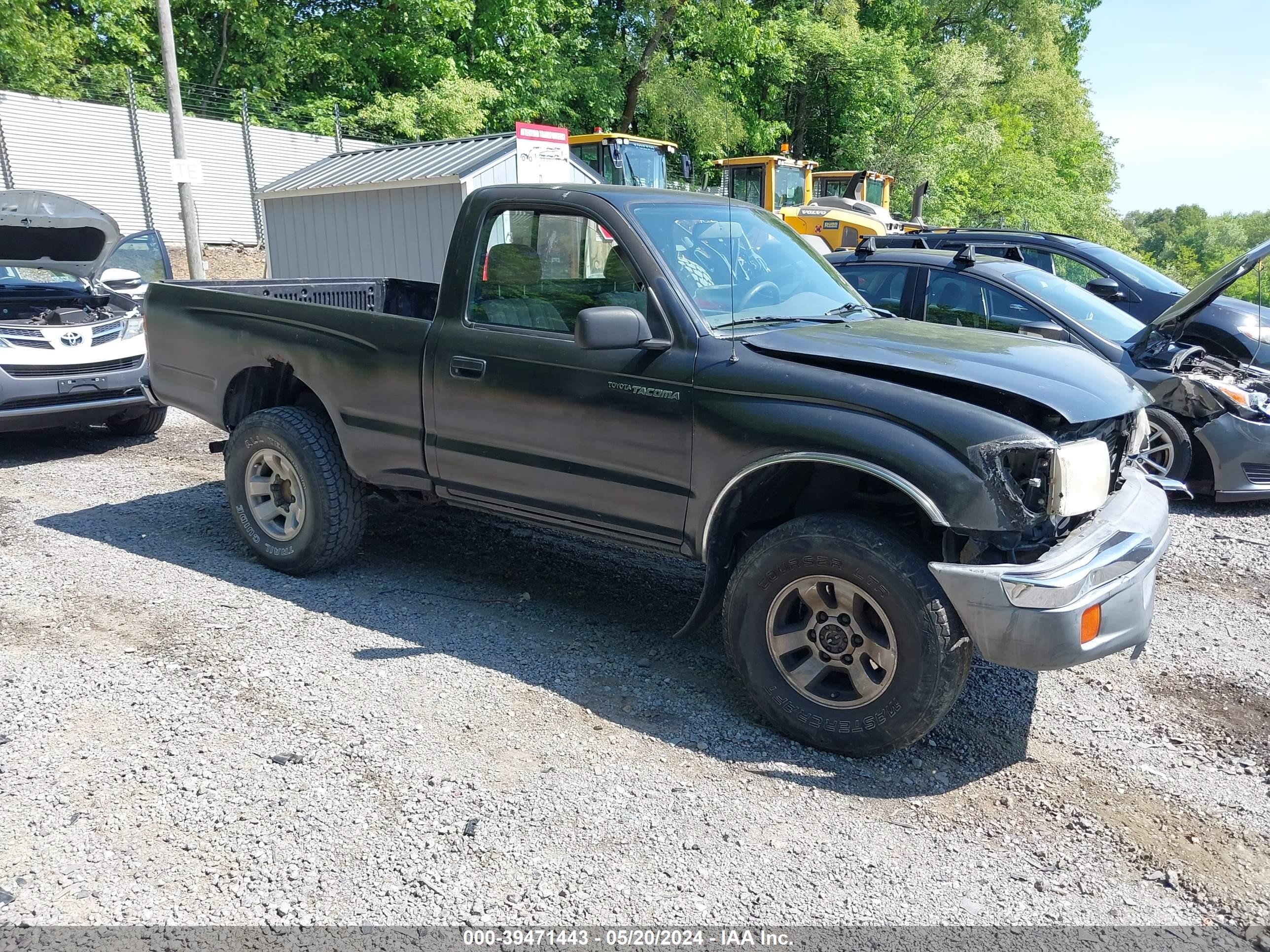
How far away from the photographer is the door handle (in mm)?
4258

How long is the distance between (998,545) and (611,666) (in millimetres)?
1748

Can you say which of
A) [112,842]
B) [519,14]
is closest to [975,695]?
[112,842]

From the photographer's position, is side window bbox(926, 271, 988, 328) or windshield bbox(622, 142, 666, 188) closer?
side window bbox(926, 271, 988, 328)

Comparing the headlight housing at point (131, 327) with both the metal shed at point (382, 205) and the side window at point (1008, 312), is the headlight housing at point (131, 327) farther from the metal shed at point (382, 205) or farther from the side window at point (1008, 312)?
the side window at point (1008, 312)

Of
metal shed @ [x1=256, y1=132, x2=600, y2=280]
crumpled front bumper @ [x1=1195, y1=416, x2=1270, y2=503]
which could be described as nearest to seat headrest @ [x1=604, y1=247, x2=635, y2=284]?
crumpled front bumper @ [x1=1195, y1=416, x2=1270, y2=503]

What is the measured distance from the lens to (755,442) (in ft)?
11.6

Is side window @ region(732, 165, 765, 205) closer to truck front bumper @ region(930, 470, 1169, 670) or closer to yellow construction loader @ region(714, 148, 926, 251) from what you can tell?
yellow construction loader @ region(714, 148, 926, 251)

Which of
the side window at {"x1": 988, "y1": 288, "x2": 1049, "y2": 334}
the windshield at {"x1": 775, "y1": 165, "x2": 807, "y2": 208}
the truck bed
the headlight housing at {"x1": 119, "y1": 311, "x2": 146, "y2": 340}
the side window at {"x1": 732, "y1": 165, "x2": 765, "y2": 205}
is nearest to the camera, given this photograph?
the truck bed

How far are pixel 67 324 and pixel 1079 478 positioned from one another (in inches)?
310

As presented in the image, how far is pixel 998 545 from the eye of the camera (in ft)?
10.4

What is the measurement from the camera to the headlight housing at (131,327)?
26.5 ft

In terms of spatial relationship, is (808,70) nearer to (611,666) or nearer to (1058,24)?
(1058,24)

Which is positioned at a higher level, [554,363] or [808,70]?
[808,70]

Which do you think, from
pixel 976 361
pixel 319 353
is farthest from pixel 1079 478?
pixel 319 353
